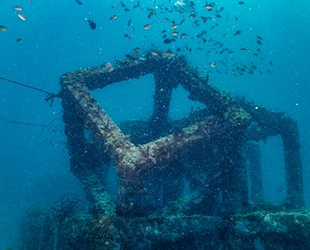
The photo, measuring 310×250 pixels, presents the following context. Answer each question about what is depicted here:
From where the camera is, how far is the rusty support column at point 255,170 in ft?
45.5

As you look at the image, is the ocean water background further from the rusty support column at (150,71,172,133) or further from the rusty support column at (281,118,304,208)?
the rusty support column at (281,118,304,208)

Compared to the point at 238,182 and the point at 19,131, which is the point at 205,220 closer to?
the point at 238,182

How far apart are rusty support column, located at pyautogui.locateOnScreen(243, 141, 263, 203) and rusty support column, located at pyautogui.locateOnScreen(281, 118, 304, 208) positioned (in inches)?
116

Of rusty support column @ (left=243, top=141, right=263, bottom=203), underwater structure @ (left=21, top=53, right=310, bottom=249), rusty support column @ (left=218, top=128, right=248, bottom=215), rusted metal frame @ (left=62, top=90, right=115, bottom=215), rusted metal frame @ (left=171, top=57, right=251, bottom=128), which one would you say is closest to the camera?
underwater structure @ (left=21, top=53, right=310, bottom=249)

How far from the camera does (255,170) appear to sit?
14.7 metres

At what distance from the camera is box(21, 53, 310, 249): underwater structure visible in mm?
4703

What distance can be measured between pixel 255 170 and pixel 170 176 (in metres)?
6.25

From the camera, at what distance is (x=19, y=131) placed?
10100 cm

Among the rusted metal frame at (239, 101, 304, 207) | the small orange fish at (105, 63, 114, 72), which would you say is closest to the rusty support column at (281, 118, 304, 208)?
the rusted metal frame at (239, 101, 304, 207)

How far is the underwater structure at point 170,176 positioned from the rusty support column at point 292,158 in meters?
0.04

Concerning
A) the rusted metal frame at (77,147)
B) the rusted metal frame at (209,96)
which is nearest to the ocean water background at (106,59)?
the rusted metal frame at (77,147)

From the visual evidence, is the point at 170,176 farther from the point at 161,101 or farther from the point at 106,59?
the point at 106,59

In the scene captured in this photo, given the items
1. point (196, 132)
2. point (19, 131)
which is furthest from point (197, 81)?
point (19, 131)

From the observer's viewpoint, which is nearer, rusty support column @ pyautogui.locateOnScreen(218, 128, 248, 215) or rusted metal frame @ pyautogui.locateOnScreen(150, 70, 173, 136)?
rusty support column @ pyautogui.locateOnScreen(218, 128, 248, 215)
